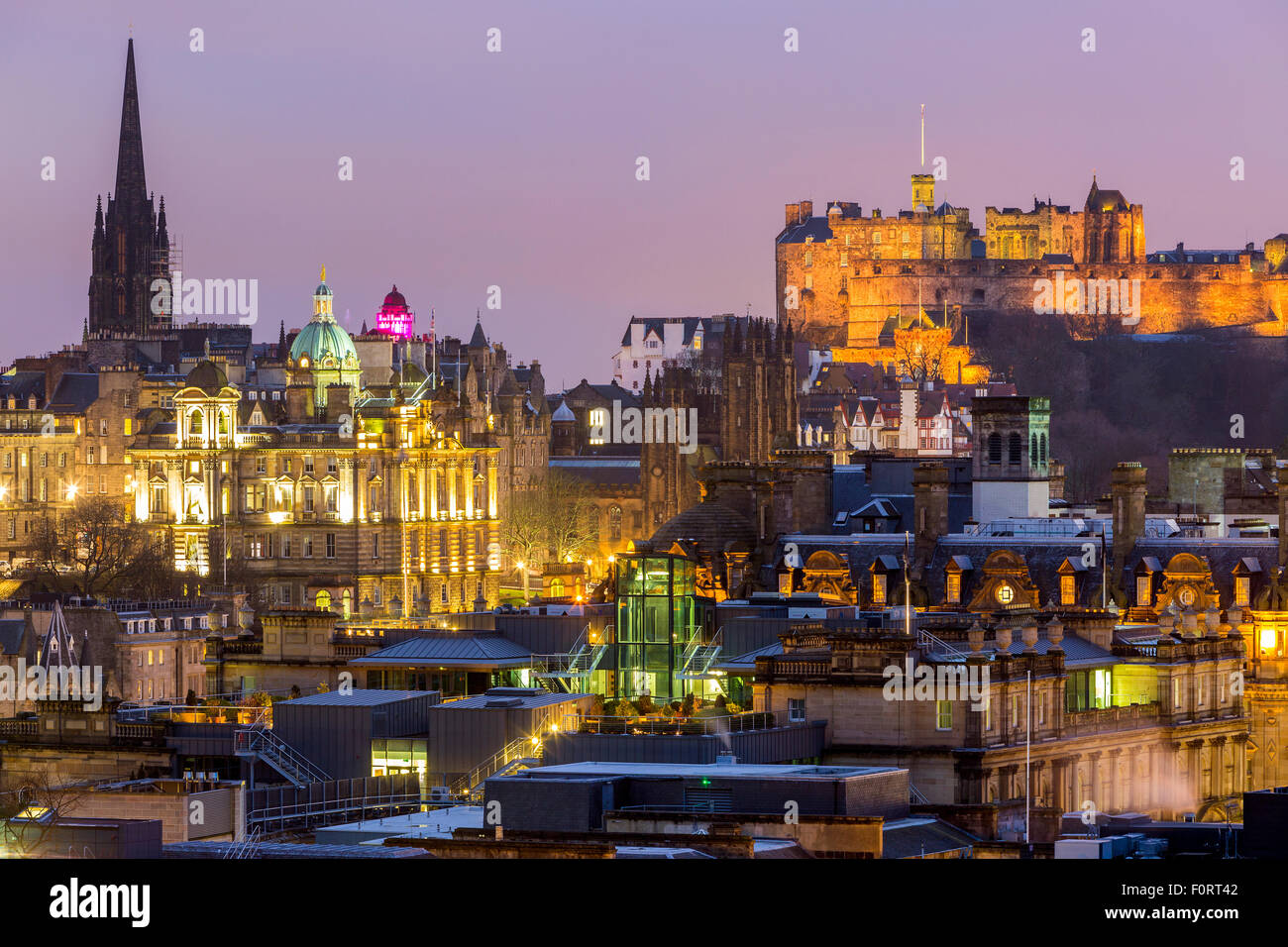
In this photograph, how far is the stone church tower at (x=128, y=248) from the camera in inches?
7367

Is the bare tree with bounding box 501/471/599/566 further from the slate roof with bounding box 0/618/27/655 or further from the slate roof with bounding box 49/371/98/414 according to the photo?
the slate roof with bounding box 0/618/27/655

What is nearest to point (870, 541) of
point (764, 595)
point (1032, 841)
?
point (764, 595)

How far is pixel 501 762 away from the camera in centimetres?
5247

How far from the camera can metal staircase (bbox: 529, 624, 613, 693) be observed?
60.9 m

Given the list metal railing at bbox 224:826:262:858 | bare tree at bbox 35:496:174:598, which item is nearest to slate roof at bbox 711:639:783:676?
metal railing at bbox 224:826:262:858

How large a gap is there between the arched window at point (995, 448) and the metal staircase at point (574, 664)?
23.7m

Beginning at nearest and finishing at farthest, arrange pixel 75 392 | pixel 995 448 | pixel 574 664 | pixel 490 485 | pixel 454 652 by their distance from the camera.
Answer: pixel 574 664, pixel 454 652, pixel 995 448, pixel 490 485, pixel 75 392

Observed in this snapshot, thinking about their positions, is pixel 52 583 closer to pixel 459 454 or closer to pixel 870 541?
pixel 459 454

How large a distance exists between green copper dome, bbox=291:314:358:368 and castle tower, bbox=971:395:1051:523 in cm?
7024

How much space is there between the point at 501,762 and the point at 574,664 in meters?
9.60

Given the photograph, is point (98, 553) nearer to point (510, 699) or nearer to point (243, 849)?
point (510, 699)

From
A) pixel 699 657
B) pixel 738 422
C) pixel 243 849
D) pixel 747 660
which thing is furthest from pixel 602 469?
pixel 243 849
